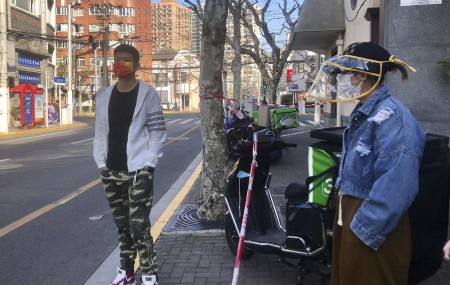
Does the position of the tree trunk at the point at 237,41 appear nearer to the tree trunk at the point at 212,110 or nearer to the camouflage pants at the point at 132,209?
the tree trunk at the point at 212,110

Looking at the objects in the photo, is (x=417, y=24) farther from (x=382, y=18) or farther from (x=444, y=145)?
(x=444, y=145)

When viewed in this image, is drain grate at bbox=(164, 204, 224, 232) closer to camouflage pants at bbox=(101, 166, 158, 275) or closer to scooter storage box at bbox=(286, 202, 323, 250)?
camouflage pants at bbox=(101, 166, 158, 275)

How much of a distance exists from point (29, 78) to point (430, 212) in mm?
30144

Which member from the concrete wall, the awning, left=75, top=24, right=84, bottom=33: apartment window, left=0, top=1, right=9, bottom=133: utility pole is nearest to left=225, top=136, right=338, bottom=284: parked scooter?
the concrete wall

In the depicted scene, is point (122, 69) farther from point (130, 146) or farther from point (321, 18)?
point (321, 18)

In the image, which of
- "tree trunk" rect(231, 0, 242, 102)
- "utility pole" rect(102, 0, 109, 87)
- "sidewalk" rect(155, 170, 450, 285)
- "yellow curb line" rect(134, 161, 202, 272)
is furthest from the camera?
"utility pole" rect(102, 0, 109, 87)

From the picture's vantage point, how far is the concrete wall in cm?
575

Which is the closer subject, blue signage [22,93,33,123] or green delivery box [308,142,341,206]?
green delivery box [308,142,341,206]

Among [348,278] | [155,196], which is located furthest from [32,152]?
[348,278]

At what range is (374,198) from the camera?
1.92 metres

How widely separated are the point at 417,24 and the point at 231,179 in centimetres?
Result: 364

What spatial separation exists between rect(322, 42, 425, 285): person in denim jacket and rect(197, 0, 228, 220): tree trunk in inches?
122

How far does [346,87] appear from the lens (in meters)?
2.26

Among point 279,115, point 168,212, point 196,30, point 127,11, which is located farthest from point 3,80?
point 127,11
